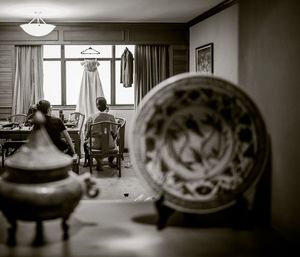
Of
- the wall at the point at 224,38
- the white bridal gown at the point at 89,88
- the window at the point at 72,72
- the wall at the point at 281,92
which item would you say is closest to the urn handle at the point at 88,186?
the wall at the point at 281,92

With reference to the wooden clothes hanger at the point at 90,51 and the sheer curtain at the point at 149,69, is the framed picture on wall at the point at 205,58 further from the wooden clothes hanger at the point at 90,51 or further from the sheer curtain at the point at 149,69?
the wooden clothes hanger at the point at 90,51

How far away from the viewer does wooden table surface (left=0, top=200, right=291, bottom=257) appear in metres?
1.20

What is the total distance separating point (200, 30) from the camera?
7340mm

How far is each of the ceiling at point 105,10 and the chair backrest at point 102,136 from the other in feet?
5.30

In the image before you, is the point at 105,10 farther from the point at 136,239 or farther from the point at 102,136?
the point at 136,239

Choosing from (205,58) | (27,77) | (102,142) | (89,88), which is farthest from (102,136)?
(27,77)

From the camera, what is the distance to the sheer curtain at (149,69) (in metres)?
8.31

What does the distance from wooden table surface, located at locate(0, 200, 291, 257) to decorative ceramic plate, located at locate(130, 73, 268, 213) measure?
0.09 meters

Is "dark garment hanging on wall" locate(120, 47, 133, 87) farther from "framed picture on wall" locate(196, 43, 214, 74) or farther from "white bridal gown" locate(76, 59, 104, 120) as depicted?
"framed picture on wall" locate(196, 43, 214, 74)

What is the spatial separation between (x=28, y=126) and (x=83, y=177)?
15.9 feet

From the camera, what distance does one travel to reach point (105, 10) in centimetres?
664

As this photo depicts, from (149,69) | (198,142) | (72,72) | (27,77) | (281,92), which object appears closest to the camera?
(198,142)

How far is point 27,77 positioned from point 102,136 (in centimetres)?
303

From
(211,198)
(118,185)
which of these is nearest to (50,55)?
(118,185)
